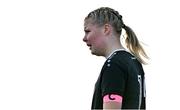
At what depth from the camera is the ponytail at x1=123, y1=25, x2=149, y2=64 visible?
12.4ft

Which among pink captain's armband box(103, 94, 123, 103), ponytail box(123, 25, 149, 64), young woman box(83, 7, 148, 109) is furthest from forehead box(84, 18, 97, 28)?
pink captain's armband box(103, 94, 123, 103)

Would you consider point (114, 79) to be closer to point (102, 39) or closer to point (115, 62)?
point (115, 62)

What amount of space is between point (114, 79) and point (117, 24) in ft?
1.38

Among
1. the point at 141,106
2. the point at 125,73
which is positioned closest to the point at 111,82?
the point at 125,73

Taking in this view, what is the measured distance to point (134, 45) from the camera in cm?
378

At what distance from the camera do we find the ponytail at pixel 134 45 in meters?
3.77

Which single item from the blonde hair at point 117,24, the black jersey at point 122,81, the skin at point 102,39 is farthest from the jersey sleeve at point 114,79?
the blonde hair at point 117,24

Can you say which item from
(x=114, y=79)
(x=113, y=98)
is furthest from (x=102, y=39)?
(x=113, y=98)

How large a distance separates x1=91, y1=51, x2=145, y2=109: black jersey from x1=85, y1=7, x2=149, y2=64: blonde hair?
136 millimetres

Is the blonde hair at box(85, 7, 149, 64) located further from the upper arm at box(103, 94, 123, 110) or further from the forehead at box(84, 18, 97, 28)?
the upper arm at box(103, 94, 123, 110)

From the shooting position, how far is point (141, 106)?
370 cm

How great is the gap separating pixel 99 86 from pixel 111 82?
146mm

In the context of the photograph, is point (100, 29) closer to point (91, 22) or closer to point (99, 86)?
point (91, 22)

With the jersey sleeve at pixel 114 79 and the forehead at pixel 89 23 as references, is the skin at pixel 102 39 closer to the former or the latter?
the forehead at pixel 89 23
